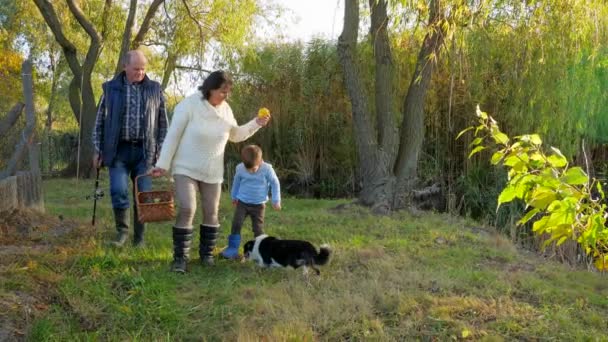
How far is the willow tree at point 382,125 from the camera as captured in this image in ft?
30.0

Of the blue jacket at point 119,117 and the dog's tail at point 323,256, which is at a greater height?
the blue jacket at point 119,117

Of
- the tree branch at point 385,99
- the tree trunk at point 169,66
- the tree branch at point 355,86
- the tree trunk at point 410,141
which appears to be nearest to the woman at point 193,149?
the tree branch at point 355,86

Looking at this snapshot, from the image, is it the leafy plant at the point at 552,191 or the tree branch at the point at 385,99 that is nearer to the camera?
the leafy plant at the point at 552,191

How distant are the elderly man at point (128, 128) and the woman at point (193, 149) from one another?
73 cm

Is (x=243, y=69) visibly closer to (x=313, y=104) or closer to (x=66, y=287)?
(x=313, y=104)

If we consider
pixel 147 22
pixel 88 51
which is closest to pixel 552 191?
pixel 147 22

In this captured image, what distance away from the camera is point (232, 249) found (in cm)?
587

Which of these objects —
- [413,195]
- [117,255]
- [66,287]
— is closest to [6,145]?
[117,255]

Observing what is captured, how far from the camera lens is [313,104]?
514 inches

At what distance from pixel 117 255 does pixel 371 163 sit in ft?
15.9

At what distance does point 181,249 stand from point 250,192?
103cm

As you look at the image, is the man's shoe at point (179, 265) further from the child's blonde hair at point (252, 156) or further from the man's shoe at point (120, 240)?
the child's blonde hair at point (252, 156)

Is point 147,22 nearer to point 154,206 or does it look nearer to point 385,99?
point 385,99

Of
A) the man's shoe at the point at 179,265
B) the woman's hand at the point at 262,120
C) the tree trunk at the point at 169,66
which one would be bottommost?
the man's shoe at the point at 179,265
